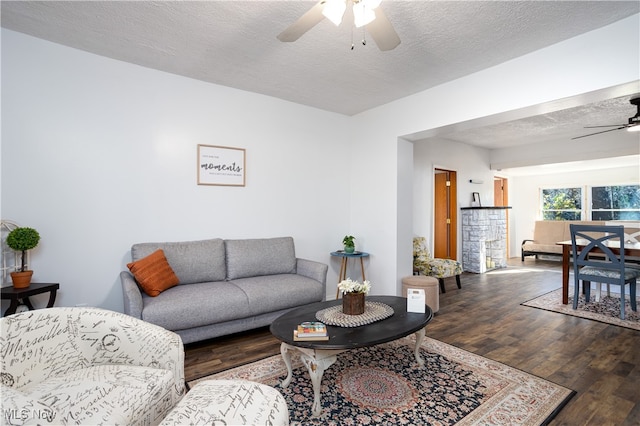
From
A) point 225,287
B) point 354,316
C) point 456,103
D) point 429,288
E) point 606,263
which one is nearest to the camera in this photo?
point 354,316

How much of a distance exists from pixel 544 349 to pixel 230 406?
291cm

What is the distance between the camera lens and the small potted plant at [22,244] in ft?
7.75

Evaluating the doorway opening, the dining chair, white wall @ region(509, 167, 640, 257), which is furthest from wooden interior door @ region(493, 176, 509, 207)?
the dining chair

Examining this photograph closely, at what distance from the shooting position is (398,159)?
3943mm

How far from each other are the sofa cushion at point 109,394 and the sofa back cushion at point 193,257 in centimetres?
157

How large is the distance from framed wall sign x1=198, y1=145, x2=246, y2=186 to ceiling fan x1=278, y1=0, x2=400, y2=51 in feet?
6.22

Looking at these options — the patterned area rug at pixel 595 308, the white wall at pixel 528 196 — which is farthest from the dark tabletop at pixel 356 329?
the white wall at pixel 528 196

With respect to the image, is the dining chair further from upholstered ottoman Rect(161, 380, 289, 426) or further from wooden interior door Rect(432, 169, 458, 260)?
upholstered ottoman Rect(161, 380, 289, 426)

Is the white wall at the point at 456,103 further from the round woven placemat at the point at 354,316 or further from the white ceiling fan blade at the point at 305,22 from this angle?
the white ceiling fan blade at the point at 305,22

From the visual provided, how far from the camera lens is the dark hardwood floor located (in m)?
2.04

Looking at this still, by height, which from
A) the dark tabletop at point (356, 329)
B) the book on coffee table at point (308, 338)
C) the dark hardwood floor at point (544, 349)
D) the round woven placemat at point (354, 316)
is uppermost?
the round woven placemat at point (354, 316)

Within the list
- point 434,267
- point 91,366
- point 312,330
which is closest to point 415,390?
point 312,330

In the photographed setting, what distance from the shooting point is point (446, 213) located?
6.28 meters

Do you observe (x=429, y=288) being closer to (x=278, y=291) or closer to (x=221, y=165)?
(x=278, y=291)
